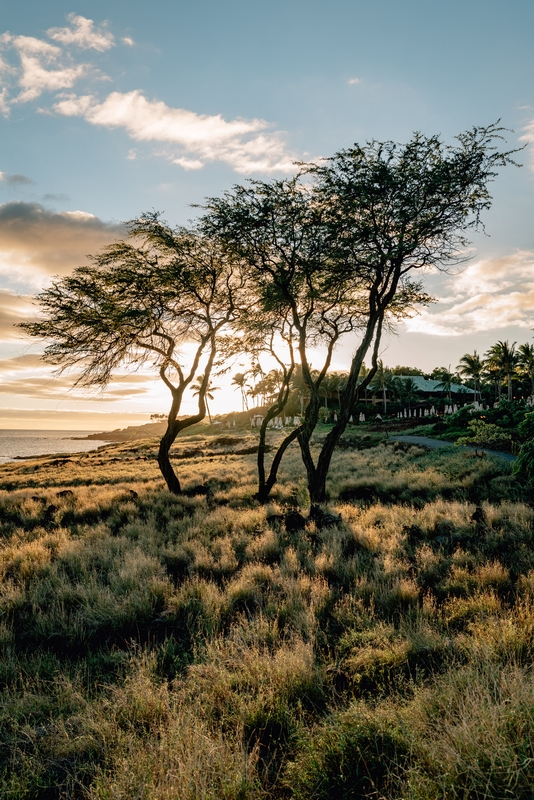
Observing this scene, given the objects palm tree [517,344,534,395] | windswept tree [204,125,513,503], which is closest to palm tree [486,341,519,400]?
palm tree [517,344,534,395]

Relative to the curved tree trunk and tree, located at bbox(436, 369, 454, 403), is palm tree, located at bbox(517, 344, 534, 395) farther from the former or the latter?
the curved tree trunk

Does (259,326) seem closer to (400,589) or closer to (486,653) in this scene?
(400,589)

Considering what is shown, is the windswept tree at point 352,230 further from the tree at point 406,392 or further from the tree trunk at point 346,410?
the tree at point 406,392

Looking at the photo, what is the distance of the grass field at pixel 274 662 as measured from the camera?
9.04 feet

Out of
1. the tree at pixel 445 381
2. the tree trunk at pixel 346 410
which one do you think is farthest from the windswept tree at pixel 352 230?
the tree at pixel 445 381

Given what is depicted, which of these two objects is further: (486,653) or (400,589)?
(400,589)

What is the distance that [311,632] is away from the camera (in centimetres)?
482

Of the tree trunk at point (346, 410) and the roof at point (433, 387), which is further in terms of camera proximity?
the roof at point (433, 387)

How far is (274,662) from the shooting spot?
4121 mm

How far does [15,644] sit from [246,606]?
2945 millimetres

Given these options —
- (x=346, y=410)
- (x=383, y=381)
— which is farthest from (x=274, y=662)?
(x=383, y=381)

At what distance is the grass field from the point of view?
2754mm

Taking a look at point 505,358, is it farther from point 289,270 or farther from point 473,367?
point 289,270

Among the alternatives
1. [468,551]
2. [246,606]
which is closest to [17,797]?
[246,606]
